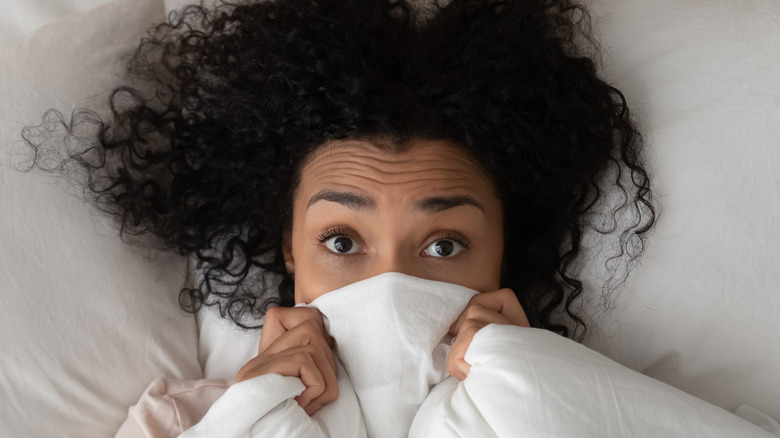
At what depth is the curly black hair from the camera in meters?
1.29

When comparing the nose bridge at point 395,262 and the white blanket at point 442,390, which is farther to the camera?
the nose bridge at point 395,262

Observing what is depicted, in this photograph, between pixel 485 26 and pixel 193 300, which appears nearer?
pixel 485 26

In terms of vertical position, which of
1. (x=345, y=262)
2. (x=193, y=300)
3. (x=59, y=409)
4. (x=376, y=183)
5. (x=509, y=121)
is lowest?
(x=59, y=409)

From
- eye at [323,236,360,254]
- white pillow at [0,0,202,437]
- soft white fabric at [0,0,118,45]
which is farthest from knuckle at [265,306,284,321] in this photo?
soft white fabric at [0,0,118,45]

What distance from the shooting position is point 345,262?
1237 mm

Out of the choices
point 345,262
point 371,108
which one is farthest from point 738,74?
point 345,262

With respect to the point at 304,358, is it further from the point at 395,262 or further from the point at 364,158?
the point at 364,158

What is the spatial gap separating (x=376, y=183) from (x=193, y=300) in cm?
53

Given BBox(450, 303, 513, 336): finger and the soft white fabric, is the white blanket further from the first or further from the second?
the soft white fabric

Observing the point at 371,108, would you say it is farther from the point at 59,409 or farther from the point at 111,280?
the point at 59,409

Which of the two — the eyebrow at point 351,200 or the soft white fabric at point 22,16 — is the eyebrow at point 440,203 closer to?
the eyebrow at point 351,200

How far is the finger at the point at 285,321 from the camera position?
1234mm

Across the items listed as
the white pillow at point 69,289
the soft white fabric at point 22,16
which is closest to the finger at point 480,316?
the white pillow at point 69,289

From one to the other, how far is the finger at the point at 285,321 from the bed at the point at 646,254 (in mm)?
251
